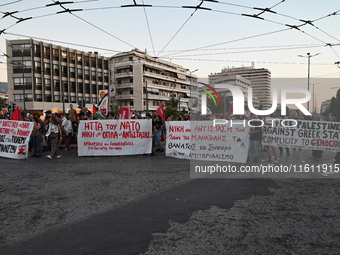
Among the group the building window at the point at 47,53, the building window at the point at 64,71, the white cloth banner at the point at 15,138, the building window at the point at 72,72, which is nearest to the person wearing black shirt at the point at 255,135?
the white cloth banner at the point at 15,138

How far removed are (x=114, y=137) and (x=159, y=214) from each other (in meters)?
7.39

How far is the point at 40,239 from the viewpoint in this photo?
11.3 feet

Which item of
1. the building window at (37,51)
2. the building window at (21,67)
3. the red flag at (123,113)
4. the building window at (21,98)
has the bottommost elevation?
the red flag at (123,113)

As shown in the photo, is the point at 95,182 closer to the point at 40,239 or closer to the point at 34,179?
the point at 34,179

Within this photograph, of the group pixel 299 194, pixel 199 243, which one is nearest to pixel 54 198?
pixel 199 243

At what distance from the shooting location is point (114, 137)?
1127cm

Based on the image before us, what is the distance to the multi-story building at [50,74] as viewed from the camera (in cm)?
4866

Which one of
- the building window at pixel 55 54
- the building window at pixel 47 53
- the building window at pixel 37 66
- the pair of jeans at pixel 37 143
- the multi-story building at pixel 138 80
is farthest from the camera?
the multi-story building at pixel 138 80

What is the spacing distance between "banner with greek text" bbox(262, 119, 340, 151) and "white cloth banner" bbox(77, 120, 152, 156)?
4.77m

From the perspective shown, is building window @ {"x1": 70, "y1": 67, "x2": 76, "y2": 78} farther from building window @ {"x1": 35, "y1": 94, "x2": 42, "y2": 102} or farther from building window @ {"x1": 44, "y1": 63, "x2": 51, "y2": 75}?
building window @ {"x1": 35, "y1": 94, "x2": 42, "y2": 102}

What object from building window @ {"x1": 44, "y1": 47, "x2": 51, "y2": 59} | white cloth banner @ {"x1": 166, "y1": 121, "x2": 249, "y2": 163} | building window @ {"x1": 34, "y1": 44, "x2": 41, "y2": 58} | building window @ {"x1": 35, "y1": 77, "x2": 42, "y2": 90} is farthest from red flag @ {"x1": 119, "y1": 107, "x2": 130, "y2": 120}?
building window @ {"x1": 44, "y1": 47, "x2": 51, "y2": 59}

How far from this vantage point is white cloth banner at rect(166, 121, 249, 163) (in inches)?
352

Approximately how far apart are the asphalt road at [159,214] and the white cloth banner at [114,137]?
12.5ft

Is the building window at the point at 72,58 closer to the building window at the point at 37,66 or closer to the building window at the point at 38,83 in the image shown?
the building window at the point at 37,66
